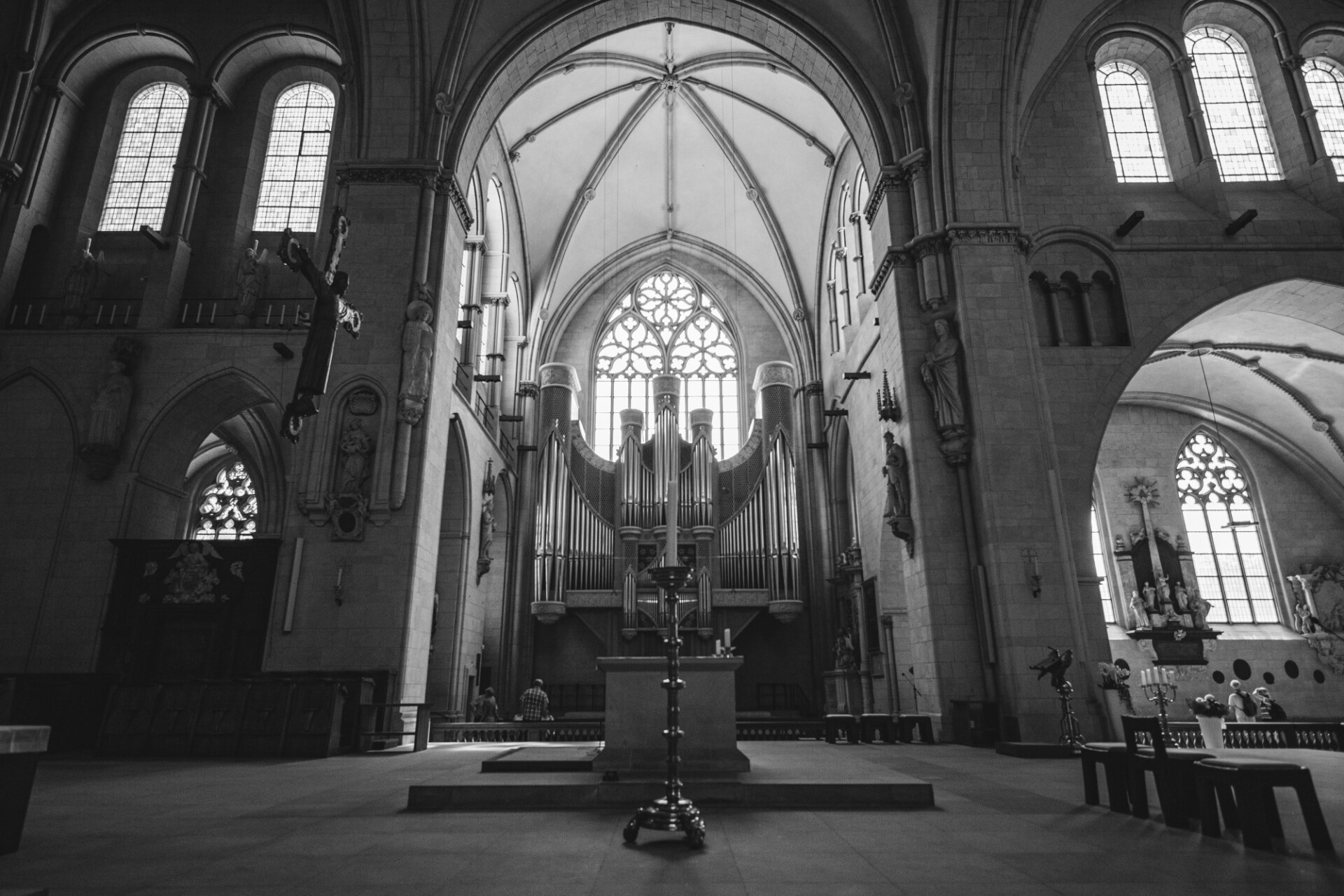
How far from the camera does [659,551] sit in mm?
19188

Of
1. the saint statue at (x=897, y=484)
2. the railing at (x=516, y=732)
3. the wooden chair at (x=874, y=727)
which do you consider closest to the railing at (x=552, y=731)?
the railing at (x=516, y=732)

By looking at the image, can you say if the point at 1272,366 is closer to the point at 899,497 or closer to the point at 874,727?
the point at 899,497

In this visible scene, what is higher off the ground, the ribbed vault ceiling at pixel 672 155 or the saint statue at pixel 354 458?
the ribbed vault ceiling at pixel 672 155

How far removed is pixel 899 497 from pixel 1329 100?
11453 mm

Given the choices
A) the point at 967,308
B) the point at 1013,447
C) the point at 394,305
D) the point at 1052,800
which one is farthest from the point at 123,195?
the point at 1052,800

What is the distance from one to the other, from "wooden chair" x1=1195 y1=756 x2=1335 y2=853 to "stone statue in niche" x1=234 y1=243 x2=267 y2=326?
1482 centimetres

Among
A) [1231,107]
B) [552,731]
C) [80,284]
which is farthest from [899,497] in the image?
[80,284]

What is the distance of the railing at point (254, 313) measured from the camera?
14.3 m

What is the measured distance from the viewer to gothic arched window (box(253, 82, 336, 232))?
51.5 feet

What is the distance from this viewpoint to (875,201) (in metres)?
14.3

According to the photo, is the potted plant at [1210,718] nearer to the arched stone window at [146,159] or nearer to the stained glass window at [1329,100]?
the stained glass window at [1329,100]

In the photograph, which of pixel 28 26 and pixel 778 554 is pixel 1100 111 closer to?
pixel 778 554

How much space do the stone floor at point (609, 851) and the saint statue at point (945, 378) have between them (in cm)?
674

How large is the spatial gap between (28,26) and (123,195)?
2.98 meters
